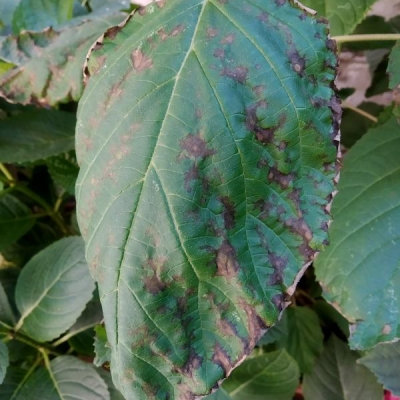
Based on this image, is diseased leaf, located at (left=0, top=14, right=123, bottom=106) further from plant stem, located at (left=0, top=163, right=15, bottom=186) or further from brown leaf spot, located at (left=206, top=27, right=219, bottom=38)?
plant stem, located at (left=0, top=163, right=15, bottom=186)

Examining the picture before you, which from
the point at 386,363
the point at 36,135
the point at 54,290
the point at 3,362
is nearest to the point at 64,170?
the point at 36,135

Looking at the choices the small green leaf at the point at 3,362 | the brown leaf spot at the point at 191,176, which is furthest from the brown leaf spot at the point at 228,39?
the small green leaf at the point at 3,362

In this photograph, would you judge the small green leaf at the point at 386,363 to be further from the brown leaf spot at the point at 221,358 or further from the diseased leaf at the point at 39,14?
the diseased leaf at the point at 39,14

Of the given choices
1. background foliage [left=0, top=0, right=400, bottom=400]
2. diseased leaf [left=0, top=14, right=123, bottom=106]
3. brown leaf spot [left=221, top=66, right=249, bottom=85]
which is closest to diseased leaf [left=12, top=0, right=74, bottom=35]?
background foliage [left=0, top=0, right=400, bottom=400]

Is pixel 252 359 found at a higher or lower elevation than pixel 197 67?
lower

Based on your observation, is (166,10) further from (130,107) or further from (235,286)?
(235,286)

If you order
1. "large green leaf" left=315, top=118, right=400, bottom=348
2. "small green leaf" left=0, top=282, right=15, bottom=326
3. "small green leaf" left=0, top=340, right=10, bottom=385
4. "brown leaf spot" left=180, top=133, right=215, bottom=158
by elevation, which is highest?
"brown leaf spot" left=180, top=133, right=215, bottom=158

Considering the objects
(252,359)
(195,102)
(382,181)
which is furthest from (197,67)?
(252,359)
